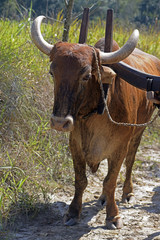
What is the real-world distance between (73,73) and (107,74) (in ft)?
1.40

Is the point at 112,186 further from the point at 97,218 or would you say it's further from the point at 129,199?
the point at 129,199

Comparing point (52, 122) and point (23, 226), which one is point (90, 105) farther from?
point (23, 226)

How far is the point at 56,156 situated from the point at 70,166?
26cm

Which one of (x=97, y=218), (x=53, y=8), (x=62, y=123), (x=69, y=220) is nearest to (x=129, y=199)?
(x=97, y=218)

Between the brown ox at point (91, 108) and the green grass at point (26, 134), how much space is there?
591mm

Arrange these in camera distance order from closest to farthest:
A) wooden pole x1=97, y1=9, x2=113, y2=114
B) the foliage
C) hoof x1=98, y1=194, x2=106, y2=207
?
1. wooden pole x1=97, y1=9, x2=113, y2=114
2. hoof x1=98, y1=194, x2=106, y2=207
3. the foliage

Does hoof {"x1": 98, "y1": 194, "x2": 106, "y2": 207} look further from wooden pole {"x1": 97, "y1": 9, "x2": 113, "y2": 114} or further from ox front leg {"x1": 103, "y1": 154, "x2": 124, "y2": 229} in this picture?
wooden pole {"x1": 97, "y1": 9, "x2": 113, "y2": 114}

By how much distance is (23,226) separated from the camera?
394 centimetres

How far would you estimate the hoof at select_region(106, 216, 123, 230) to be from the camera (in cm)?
402

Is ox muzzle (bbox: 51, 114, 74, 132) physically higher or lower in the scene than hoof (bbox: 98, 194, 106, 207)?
higher

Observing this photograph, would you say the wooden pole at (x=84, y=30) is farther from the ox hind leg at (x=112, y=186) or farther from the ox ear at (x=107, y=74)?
the ox hind leg at (x=112, y=186)

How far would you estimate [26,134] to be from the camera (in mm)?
5121

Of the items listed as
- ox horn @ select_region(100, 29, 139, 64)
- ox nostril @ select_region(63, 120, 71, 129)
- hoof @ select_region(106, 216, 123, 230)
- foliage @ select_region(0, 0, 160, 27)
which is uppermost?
foliage @ select_region(0, 0, 160, 27)

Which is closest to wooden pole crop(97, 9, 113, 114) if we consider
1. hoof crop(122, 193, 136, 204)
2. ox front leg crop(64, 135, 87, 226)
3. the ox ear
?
the ox ear
